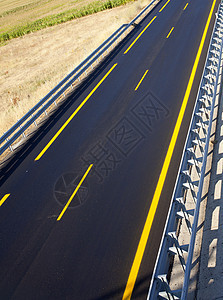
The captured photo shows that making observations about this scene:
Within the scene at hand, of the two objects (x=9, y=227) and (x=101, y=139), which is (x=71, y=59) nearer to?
(x=101, y=139)

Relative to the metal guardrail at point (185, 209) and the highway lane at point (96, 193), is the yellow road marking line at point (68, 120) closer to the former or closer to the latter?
the highway lane at point (96, 193)

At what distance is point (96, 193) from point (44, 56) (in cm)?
2576

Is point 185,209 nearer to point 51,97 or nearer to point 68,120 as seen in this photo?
point 68,120

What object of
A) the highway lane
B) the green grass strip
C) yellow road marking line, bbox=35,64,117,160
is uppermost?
the green grass strip

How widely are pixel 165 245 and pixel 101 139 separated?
6.98 meters

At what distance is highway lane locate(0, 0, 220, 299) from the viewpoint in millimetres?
8266

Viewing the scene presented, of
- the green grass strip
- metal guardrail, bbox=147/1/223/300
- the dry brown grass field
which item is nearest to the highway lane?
metal guardrail, bbox=147/1/223/300

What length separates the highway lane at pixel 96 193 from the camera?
8266mm

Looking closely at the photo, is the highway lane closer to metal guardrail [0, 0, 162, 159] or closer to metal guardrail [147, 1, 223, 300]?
metal guardrail [147, 1, 223, 300]

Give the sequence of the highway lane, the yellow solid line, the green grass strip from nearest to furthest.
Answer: the yellow solid line
the highway lane
the green grass strip

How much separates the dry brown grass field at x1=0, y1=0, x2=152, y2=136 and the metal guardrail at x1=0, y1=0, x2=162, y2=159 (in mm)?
1653

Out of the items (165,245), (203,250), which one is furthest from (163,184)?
(165,245)

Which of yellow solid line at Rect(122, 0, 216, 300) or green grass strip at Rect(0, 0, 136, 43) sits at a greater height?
green grass strip at Rect(0, 0, 136, 43)

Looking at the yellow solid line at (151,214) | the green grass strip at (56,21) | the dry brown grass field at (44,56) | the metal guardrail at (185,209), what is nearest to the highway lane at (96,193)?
the yellow solid line at (151,214)
